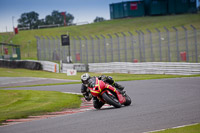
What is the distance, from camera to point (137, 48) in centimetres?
2788

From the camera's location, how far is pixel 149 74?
25266mm

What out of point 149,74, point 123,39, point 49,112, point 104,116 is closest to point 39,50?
point 123,39

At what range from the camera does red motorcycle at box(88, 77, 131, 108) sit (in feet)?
30.9

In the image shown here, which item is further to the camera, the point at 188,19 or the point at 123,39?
the point at 188,19

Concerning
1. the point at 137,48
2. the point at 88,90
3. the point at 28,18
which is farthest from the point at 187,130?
the point at 28,18

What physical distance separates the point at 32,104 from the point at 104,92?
12.7 feet

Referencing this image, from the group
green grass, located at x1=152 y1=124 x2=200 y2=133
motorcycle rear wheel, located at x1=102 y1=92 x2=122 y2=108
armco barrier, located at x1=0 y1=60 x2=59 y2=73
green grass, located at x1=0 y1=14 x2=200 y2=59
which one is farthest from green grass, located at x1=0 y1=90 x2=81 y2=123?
green grass, located at x1=0 y1=14 x2=200 y2=59

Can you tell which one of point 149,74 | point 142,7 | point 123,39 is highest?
point 142,7

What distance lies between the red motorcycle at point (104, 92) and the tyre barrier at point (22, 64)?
27.7 metres

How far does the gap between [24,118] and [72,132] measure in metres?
3.39

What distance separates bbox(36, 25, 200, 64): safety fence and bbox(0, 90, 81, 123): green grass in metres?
12.6

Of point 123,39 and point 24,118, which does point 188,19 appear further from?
point 24,118

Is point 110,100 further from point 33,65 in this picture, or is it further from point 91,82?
point 33,65

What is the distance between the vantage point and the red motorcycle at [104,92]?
9.41 metres
